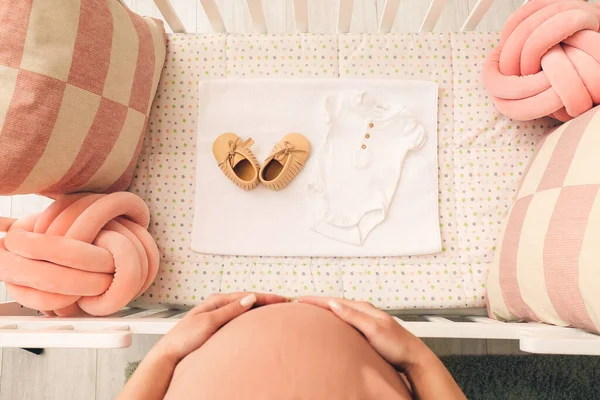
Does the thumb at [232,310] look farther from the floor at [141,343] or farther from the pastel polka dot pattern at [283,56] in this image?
the floor at [141,343]

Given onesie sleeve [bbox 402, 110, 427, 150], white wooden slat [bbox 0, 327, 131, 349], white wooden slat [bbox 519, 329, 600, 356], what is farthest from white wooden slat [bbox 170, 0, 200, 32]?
white wooden slat [bbox 519, 329, 600, 356]

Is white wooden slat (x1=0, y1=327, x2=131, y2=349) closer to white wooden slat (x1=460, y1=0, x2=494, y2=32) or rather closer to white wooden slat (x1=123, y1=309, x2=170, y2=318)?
white wooden slat (x1=123, y1=309, x2=170, y2=318)

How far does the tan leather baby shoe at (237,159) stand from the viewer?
107 cm

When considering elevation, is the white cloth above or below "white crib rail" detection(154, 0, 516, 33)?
below

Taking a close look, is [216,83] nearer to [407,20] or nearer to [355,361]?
[407,20]

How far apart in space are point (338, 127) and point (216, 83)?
0.33 metres

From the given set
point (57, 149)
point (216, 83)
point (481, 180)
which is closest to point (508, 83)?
point (481, 180)

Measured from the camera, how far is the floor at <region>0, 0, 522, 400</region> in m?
1.26

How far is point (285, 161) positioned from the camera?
3.48ft

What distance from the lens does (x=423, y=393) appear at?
44 centimetres

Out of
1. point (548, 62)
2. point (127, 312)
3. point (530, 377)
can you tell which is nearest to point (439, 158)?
point (548, 62)

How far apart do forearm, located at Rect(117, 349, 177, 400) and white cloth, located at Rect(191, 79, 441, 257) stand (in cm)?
63

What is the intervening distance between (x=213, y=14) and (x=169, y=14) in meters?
0.11

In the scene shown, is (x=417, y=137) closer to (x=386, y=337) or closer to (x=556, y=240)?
(x=556, y=240)
